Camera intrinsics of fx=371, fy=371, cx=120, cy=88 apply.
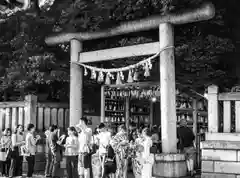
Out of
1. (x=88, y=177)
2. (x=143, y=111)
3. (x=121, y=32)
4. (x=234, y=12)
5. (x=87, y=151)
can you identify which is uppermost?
(x=234, y=12)

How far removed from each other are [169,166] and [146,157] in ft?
3.36

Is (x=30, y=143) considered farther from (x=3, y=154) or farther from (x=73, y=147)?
A: (x=73, y=147)

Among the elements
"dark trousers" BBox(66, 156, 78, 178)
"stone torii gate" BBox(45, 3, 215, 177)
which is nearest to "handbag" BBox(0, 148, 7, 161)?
"dark trousers" BBox(66, 156, 78, 178)

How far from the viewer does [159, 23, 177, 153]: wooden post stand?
11484 millimetres

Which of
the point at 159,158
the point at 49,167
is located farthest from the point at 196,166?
the point at 49,167

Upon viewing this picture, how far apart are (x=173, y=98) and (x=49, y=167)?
510 centimetres

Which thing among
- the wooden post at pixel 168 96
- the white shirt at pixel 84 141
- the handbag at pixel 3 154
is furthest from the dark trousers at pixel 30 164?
the wooden post at pixel 168 96

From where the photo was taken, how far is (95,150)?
444 inches

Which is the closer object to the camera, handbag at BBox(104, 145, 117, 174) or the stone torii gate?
handbag at BBox(104, 145, 117, 174)

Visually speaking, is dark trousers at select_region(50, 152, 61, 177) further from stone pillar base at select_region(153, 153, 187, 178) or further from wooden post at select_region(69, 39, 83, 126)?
stone pillar base at select_region(153, 153, 187, 178)

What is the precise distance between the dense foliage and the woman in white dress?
3.80m

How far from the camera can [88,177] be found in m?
11.4

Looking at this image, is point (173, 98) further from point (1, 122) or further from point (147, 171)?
point (1, 122)

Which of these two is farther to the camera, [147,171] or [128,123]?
[128,123]
